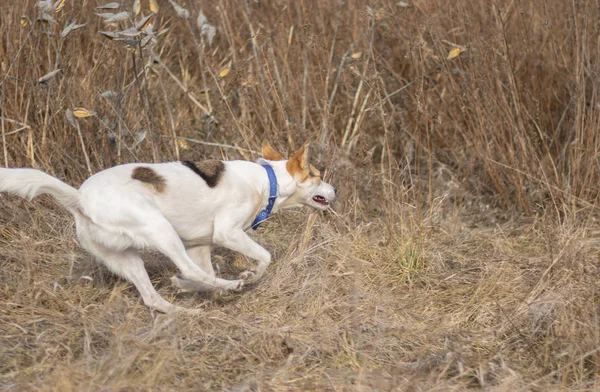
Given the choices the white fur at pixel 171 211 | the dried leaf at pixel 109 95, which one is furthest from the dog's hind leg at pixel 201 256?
the dried leaf at pixel 109 95

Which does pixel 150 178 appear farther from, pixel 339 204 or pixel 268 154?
pixel 339 204

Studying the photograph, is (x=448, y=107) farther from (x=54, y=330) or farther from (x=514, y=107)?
(x=54, y=330)

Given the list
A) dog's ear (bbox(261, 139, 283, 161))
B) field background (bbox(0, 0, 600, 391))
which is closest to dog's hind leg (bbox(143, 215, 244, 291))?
field background (bbox(0, 0, 600, 391))

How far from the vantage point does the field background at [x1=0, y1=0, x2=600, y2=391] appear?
12.5 feet

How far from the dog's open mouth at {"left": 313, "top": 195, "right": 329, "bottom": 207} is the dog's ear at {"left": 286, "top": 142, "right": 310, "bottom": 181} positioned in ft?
0.66

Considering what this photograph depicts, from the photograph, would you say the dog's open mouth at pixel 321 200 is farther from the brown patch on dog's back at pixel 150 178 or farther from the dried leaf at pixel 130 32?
the dried leaf at pixel 130 32

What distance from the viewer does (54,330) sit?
4.04 metres

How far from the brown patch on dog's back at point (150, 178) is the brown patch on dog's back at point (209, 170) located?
275 millimetres

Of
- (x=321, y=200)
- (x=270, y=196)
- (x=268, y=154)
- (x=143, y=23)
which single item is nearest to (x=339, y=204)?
(x=321, y=200)

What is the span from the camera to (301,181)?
5.02 meters

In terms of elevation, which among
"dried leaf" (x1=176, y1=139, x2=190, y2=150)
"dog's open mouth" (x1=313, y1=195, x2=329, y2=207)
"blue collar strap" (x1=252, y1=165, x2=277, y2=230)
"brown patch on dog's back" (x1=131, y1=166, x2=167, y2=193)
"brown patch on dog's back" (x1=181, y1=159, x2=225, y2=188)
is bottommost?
"dried leaf" (x1=176, y1=139, x2=190, y2=150)

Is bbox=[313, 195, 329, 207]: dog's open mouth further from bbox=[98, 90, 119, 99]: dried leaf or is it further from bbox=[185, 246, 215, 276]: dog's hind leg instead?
bbox=[98, 90, 119, 99]: dried leaf

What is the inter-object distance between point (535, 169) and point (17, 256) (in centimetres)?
375

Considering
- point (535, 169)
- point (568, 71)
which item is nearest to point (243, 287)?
point (535, 169)
